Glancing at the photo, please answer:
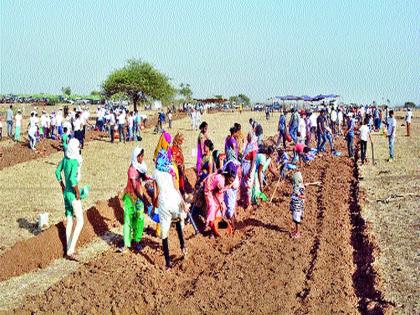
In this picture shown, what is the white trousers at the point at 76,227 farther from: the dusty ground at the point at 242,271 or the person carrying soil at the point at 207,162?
the person carrying soil at the point at 207,162

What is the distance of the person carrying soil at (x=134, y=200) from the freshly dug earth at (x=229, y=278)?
1.13ft

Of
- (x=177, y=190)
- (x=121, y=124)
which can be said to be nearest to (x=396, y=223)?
(x=177, y=190)

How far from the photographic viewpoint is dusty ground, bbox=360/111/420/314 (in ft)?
24.1

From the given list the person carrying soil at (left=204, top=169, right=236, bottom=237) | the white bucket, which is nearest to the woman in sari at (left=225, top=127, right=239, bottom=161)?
the person carrying soil at (left=204, top=169, right=236, bottom=237)

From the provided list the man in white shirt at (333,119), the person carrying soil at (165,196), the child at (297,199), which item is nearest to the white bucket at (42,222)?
the person carrying soil at (165,196)

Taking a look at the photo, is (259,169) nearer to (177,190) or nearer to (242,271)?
(177,190)

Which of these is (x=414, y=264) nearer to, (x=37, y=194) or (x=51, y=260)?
(x=51, y=260)

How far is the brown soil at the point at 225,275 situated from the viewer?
22.5ft

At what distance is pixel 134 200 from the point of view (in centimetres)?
880

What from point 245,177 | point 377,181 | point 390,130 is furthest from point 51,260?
point 390,130

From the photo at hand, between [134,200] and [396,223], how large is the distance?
545cm

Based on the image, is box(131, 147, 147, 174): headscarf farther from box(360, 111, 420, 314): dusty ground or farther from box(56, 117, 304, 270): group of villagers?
box(360, 111, 420, 314): dusty ground

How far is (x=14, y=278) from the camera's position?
26.2 feet

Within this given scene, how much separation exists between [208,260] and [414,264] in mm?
3314
